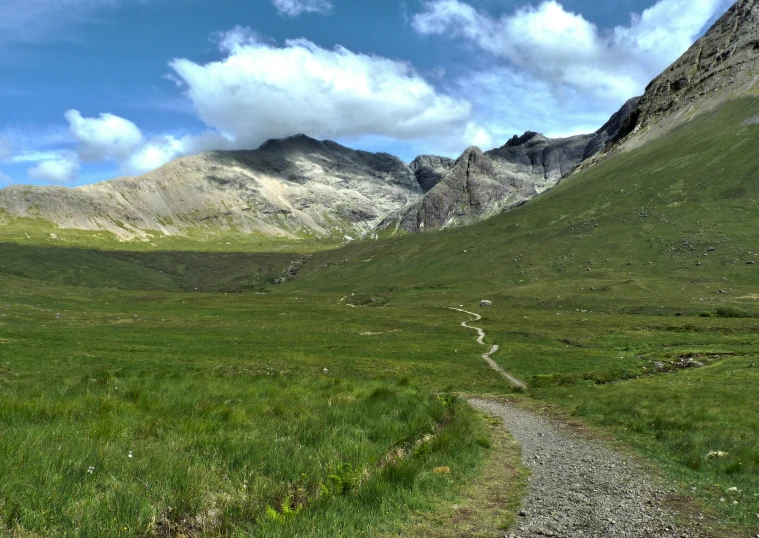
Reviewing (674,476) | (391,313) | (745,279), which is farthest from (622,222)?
(674,476)

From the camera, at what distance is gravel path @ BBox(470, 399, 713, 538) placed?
876cm

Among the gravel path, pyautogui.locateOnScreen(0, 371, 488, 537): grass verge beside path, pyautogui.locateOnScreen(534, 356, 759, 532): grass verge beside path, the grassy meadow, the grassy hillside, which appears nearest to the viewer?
pyautogui.locateOnScreen(0, 371, 488, 537): grass verge beside path

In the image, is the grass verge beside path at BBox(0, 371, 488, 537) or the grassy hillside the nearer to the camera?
the grass verge beside path at BBox(0, 371, 488, 537)

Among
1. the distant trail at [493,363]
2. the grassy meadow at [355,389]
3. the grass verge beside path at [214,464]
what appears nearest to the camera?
the grass verge beside path at [214,464]

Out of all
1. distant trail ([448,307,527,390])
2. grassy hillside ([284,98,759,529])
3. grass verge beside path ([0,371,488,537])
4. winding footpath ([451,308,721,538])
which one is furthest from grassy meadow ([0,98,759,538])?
distant trail ([448,307,527,390])

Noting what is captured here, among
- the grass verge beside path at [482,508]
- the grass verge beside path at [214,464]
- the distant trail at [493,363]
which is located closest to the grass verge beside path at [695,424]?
the grass verge beside path at [482,508]

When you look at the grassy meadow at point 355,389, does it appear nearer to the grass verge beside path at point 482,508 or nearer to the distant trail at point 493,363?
the grass verge beside path at point 482,508

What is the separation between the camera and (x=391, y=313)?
91.1 meters

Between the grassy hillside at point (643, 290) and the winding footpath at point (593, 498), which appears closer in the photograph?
the winding footpath at point (593, 498)

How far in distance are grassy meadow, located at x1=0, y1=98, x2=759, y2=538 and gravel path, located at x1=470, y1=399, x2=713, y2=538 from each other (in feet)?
2.75

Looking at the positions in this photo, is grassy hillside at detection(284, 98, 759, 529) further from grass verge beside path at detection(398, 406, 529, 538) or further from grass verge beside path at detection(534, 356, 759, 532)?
grass verge beside path at detection(398, 406, 529, 538)

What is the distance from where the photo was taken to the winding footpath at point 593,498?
8.76 meters

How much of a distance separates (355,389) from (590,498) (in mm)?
11363

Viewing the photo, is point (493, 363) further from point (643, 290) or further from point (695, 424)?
point (643, 290)
